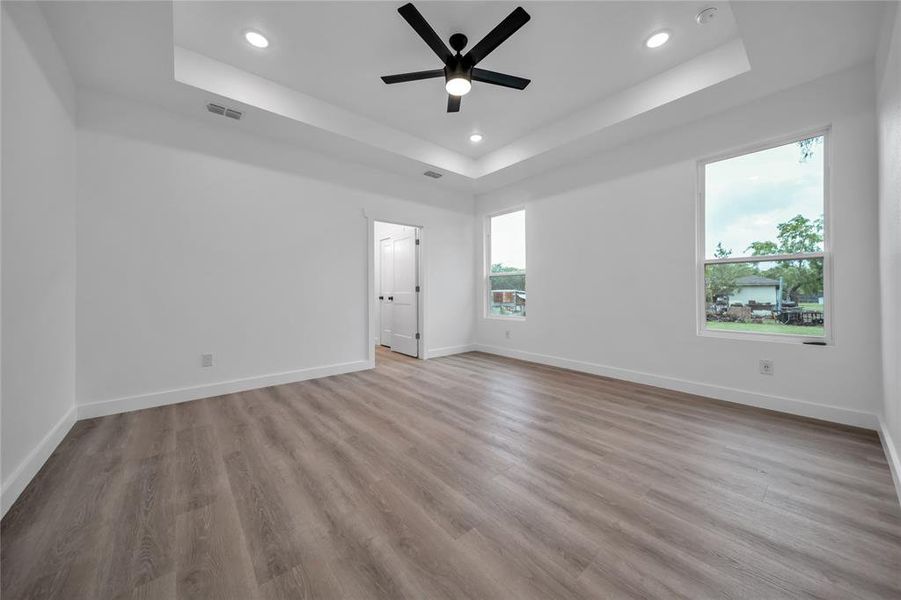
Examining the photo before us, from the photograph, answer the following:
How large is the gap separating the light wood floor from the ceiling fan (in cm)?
271

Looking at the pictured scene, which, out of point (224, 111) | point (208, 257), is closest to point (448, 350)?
point (208, 257)

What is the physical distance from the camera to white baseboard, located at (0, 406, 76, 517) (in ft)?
5.12

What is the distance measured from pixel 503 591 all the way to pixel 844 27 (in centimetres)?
380

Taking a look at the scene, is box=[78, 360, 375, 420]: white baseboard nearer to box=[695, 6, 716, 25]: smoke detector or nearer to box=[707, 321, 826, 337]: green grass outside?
box=[707, 321, 826, 337]: green grass outside

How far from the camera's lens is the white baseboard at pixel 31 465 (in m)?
1.56

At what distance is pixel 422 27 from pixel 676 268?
3.17 m

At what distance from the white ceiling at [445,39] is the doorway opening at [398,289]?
1.96 metres

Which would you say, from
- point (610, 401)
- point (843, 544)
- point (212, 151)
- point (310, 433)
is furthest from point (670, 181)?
point (212, 151)

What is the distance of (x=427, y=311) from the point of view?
5168 mm

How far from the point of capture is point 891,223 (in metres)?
1.91

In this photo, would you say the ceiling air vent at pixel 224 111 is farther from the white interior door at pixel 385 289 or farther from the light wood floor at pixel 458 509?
the white interior door at pixel 385 289

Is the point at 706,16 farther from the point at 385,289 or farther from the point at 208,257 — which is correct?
the point at 385,289

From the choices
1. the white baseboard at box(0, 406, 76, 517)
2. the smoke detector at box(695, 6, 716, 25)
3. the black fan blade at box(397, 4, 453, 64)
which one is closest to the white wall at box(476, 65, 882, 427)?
the smoke detector at box(695, 6, 716, 25)

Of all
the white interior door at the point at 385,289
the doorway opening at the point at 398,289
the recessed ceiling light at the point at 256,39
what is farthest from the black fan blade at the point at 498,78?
the white interior door at the point at 385,289
